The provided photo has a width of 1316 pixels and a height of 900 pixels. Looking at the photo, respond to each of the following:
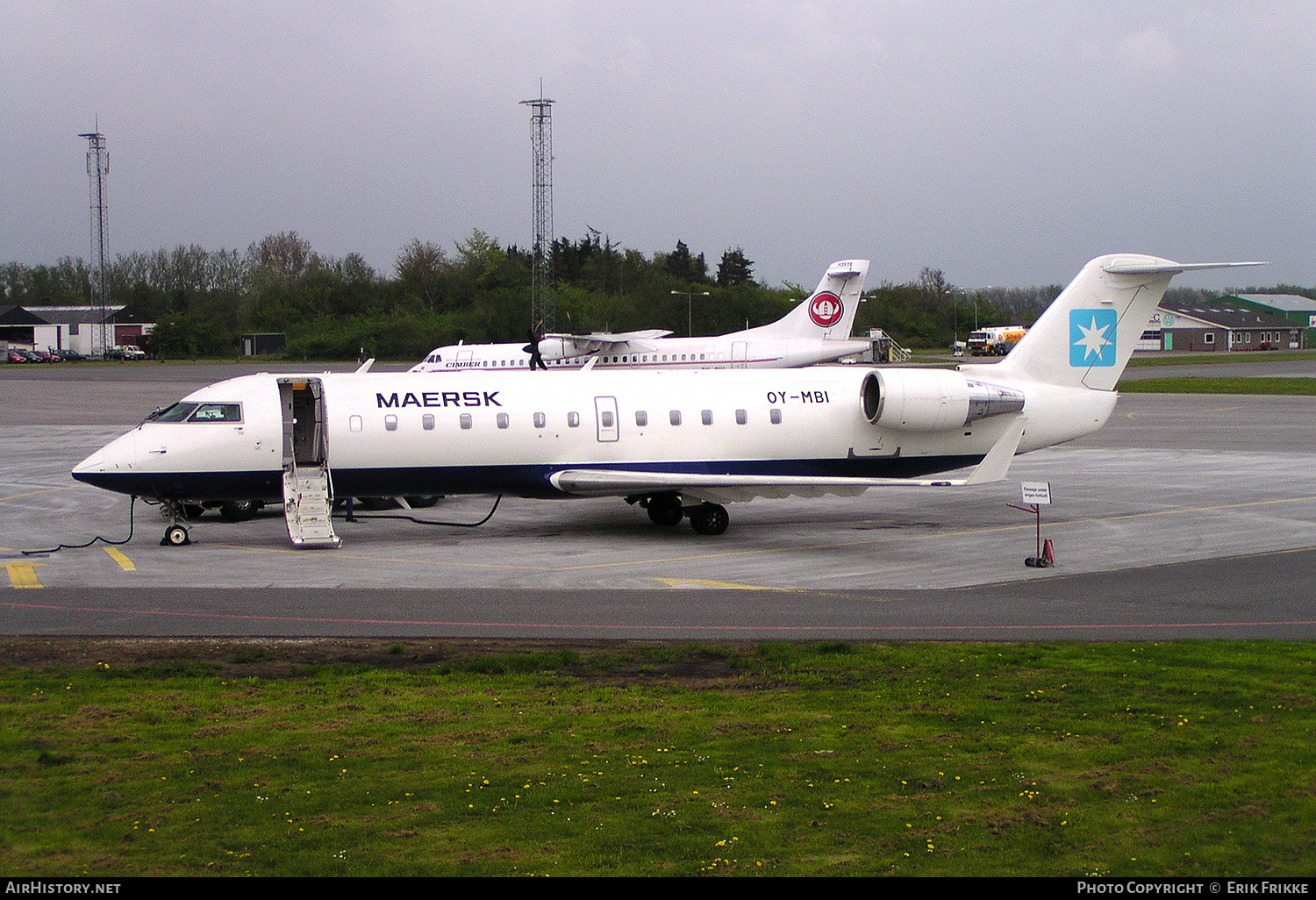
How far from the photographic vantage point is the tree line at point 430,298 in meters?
88.7

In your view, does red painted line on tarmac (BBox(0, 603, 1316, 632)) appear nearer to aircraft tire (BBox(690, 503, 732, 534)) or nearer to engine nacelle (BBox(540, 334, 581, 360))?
aircraft tire (BBox(690, 503, 732, 534))

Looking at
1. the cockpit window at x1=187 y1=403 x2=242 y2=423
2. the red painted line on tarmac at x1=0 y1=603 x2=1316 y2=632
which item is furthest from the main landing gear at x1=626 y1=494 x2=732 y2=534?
the cockpit window at x1=187 y1=403 x2=242 y2=423

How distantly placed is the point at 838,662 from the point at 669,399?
11095 millimetres

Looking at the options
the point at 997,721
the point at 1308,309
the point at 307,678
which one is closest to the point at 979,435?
the point at 997,721

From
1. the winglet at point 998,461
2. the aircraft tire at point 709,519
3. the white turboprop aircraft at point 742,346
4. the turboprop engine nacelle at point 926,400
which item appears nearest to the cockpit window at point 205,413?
the aircraft tire at point 709,519

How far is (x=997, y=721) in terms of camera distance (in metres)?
11.7

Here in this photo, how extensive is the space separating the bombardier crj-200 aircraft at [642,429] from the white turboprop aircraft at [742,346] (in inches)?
982

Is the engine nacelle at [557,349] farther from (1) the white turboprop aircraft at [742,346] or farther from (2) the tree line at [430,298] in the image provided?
(2) the tree line at [430,298]

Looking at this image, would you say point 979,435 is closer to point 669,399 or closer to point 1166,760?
point 669,399

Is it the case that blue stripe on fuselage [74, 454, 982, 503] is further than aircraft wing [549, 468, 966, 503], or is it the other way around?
aircraft wing [549, 468, 966, 503]

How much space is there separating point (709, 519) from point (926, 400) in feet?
17.5

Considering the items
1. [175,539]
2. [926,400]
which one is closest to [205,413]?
[175,539]

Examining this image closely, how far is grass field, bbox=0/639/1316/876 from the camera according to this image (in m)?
8.44

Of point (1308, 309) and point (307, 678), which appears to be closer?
point (307, 678)
